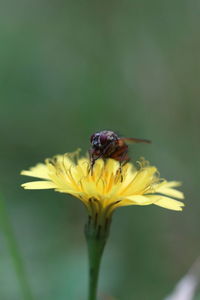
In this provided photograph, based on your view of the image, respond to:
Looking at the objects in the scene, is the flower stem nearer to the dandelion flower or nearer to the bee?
the dandelion flower

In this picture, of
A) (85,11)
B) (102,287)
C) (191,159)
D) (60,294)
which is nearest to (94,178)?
(60,294)

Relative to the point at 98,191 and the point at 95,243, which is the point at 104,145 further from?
the point at 95,243

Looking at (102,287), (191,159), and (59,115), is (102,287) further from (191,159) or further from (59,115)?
(59,115)

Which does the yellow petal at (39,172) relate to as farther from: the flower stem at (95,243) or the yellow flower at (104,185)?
the flower stem at (95,243)

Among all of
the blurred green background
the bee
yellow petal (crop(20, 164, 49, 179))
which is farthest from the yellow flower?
the blurred green background

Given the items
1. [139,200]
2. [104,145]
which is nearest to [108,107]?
[104,145]
